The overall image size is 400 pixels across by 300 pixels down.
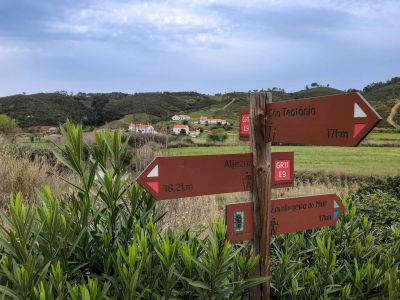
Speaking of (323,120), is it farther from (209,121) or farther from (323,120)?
(209,121)

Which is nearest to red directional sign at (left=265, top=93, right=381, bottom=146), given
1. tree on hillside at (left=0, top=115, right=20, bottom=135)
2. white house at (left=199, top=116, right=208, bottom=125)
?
tree on hillside at (left=0, top=115, right=20, bottom=135)

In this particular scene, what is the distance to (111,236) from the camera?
2.55 m

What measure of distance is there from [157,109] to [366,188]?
3951cm

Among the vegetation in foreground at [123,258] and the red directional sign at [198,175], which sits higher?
the red directional sign at [198,175]

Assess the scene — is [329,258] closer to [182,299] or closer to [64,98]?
[182,299]

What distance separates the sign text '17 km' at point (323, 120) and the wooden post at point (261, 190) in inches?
2.1

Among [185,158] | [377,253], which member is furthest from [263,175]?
[377,253]

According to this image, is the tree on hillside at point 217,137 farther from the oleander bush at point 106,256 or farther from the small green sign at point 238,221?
the small green sign at point 238,221

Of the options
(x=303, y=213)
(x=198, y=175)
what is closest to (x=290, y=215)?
(x=303, y=213)

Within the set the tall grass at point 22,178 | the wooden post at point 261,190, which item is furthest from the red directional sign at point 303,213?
the tall grass at point 22,178

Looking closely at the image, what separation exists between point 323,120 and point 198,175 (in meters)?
0.84

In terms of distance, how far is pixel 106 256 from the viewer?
7.97 ft

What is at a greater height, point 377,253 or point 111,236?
point 111,236

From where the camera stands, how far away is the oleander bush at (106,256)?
205cm
